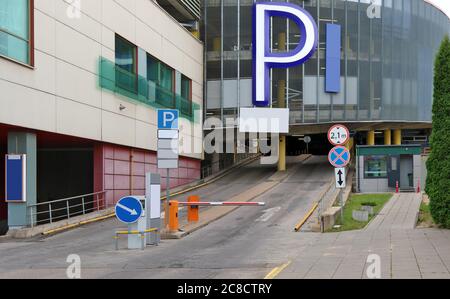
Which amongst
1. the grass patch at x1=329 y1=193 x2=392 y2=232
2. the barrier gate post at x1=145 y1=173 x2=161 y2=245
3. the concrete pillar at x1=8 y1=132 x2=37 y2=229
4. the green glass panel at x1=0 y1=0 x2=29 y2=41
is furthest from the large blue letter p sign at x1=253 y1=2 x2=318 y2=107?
the barrier gate post at x1=145 y1=173 x2=161 y2=245

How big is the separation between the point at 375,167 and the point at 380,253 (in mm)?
23629

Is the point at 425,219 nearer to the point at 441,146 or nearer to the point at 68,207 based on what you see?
the point at 441,146

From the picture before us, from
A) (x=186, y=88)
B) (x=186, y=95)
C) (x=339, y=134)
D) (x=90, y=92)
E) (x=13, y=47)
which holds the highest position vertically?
(x=186, y=88)

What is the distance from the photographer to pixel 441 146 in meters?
18.0

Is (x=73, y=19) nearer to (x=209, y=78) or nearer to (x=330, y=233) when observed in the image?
(x=330, y=233)

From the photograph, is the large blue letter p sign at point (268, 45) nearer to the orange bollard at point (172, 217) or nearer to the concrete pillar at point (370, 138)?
the concrete pillar at point (370, 138)

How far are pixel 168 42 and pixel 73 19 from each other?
476 inches

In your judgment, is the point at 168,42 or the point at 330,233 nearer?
the point at 330,233

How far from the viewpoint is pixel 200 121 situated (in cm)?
4288

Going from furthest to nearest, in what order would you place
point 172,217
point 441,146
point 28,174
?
point 28,174, point 172,217, point 441,146

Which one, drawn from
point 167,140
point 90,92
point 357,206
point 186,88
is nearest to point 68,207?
point 90,92

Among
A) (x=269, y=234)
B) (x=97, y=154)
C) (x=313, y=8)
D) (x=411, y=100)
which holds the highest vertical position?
(x=313, y=8)

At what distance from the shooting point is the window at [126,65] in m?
29.9
